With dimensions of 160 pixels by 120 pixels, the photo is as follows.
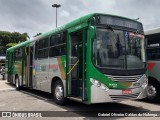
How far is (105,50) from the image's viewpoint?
25.0 ft

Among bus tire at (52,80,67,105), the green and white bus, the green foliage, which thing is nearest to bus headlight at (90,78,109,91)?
the green and white bus

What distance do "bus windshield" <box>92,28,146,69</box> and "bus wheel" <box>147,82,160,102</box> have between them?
1788mm

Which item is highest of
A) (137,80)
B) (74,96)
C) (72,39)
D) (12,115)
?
(72,39)

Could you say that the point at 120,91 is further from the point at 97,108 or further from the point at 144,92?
the point at 97,108

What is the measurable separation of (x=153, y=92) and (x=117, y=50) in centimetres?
313

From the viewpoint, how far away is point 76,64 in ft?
28.3

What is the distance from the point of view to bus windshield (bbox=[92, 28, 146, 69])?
7559 millimetres

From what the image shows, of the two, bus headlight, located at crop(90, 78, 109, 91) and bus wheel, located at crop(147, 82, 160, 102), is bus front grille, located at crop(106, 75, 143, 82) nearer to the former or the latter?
bus headlight, located at crop(90, 78, 109, 91)

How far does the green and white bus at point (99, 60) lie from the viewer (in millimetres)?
7500

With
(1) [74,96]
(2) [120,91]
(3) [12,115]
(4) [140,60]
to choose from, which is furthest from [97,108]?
(3) [12,115]

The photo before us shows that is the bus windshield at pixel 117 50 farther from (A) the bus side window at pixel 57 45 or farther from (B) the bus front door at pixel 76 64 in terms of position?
(A) the bus side window at pixel 57 45

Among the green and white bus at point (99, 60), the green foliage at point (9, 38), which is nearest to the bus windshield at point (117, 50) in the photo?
the green and white bus at point (99, 60)

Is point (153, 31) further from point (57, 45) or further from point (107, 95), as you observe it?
point (107, 95)

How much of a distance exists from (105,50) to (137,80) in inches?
63.0
